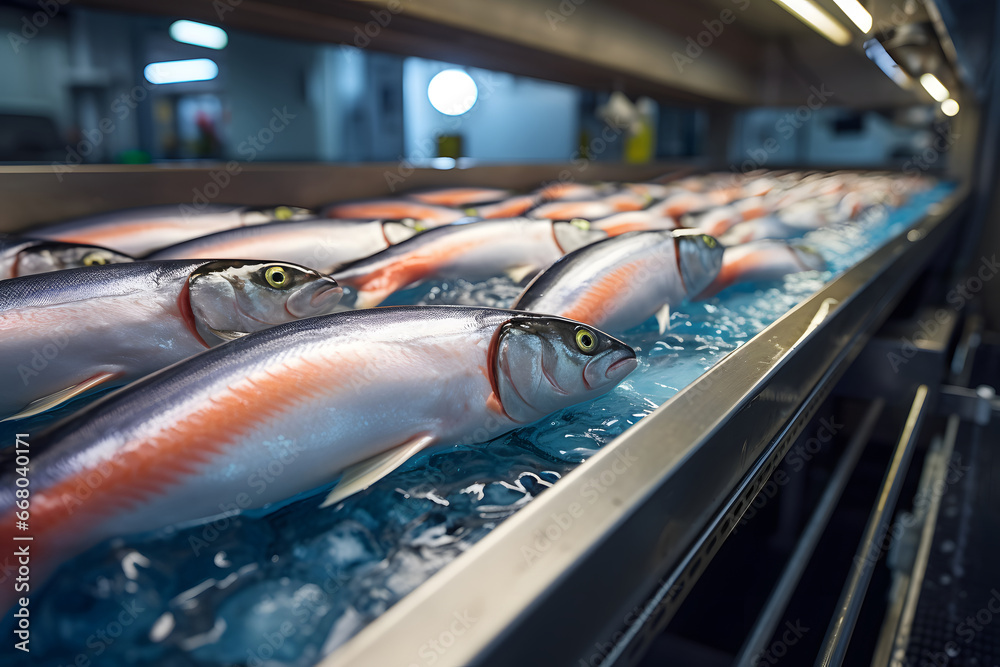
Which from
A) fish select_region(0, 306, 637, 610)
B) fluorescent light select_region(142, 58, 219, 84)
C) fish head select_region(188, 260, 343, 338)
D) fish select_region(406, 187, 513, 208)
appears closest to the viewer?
fish select_region(0, 306, 637, 610)

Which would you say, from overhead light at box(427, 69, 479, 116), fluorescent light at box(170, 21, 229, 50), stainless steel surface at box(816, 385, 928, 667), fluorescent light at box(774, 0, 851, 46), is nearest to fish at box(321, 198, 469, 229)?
stainless steel surface at box(816, 385, 928, 667)

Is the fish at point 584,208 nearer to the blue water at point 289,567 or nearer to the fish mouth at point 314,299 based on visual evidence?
the fish mouth at point 314,299

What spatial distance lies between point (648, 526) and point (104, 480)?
38 centimetres

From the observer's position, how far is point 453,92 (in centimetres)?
873

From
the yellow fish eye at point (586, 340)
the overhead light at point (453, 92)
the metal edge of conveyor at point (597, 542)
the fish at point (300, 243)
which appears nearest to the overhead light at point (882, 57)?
the fish at point (300, 243)

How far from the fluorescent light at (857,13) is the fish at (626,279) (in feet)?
5.56

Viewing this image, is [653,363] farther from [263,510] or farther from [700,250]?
[263,510]

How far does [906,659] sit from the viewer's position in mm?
1558

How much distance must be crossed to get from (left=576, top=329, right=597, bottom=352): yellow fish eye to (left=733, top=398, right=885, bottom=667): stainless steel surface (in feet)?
1.72

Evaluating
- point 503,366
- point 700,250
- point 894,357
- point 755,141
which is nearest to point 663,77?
point 894,357

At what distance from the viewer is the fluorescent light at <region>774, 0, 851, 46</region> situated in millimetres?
2309

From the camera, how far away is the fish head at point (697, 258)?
1.03 meters

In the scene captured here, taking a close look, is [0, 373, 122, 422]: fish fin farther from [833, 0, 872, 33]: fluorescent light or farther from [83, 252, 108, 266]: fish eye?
[833, 0, 872, 33]: fluorescent light
